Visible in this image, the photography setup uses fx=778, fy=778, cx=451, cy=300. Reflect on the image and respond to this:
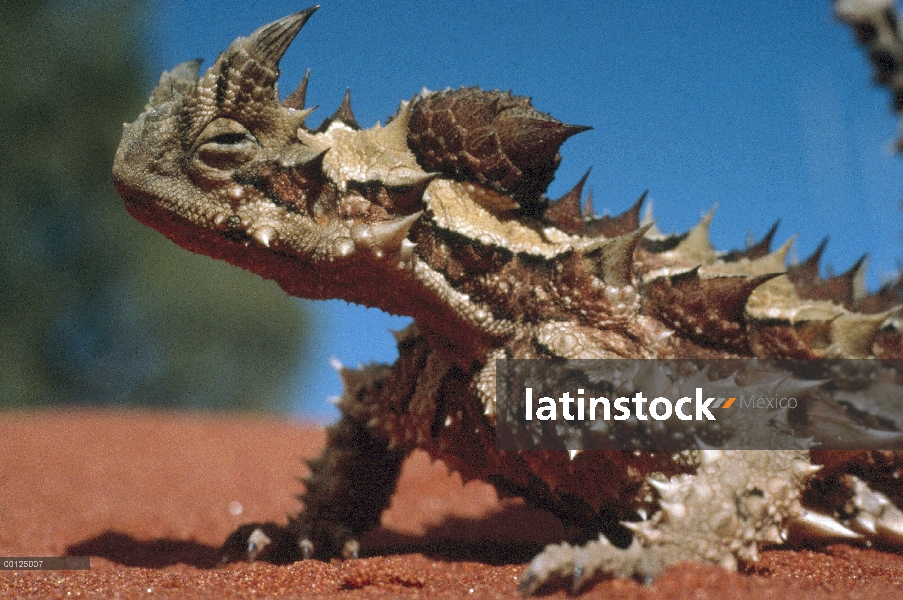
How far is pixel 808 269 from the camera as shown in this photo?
4.26m

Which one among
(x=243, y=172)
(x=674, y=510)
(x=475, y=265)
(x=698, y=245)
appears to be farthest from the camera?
(x=698, y=245)

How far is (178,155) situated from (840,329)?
9.95ft

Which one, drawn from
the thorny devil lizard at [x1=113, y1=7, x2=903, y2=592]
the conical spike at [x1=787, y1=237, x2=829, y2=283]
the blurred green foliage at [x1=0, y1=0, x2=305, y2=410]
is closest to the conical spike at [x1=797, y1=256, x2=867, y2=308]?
the conical spike at [x1=787, y1=237, x2=829, y2=283]

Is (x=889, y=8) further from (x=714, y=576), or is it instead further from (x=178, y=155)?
(x=178, y=155)

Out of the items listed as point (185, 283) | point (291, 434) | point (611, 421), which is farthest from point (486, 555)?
point (185, 283)

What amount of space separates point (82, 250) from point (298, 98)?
21416 millimetres

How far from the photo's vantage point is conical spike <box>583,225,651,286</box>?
306 centimetres

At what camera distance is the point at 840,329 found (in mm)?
3652

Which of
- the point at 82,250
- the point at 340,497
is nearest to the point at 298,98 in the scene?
the point at 340,497

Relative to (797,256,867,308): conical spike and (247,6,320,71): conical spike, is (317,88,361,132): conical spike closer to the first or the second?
(247,6,320,71): conical spike

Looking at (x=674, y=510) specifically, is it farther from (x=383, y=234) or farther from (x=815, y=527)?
(x=383, y=234)

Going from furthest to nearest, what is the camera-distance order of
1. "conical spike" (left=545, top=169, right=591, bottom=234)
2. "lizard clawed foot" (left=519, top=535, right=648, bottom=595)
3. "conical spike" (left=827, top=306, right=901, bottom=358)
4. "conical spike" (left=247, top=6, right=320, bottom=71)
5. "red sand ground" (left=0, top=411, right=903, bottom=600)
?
"conical spike" (left=827, top=306, right=901, bottom=358), "conical spike" (left=545, top=169, right=591, bottom=234), "conical spike" (left=247, top=6, right=320, bottom=71), "red sand ground" (left=0, top=411, right=903, bottom=600), "lizard clawed foot" (left=519, top=535, right=648, bottom=595)

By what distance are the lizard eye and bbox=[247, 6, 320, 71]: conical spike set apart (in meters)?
0.27

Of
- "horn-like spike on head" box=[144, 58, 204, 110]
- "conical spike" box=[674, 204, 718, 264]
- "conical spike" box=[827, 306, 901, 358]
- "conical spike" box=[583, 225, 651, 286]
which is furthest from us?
"conical spike" box=[674, 204, 718, 264]
